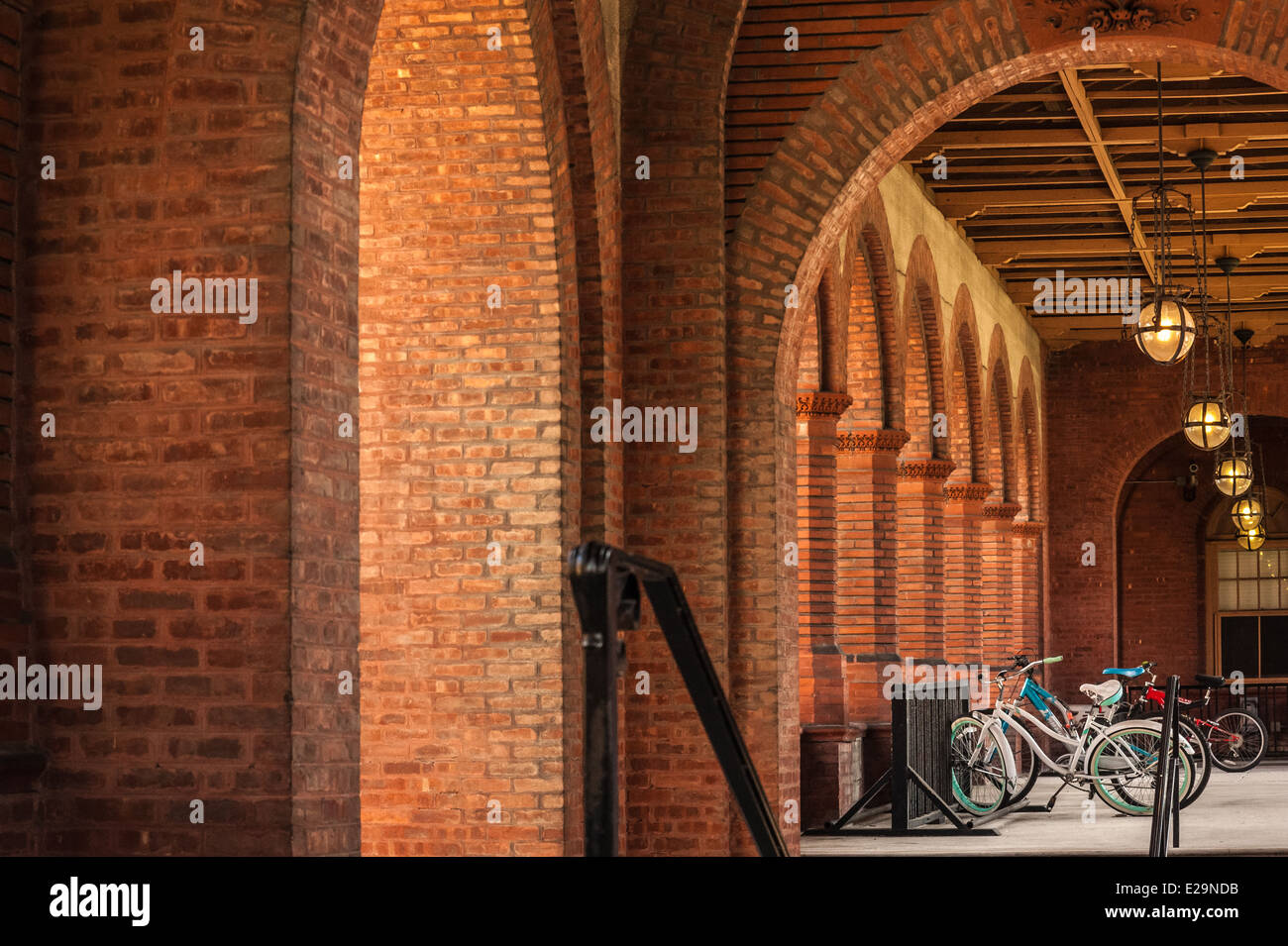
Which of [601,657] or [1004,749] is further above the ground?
[601,657]

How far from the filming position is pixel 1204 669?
30609 mm

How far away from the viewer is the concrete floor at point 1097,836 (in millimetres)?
11242

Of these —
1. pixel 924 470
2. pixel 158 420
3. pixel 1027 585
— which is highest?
pixel 924 470

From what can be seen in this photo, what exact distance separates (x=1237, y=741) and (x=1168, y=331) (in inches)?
366

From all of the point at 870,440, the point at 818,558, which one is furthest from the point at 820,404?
the point at 870,440

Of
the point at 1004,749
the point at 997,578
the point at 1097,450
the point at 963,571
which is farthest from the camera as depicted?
the point at 1097,450

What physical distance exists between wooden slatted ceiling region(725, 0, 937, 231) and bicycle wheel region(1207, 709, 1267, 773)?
38.2 feet

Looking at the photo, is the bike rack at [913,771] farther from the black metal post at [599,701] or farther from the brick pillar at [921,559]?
the black metal post at [599,701]

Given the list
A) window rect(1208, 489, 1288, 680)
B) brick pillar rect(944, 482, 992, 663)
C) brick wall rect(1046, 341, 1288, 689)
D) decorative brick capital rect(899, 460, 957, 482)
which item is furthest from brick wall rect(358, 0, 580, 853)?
window rect(1208, 489, 1288, 680)

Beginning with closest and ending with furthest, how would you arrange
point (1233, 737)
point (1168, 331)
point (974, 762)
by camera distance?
point (1168, 331)
point (974, 762)
point (1233, 737)

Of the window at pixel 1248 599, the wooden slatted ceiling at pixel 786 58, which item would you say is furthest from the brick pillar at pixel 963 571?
the window at pixel 1248 599

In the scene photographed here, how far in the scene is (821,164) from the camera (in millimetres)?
10078

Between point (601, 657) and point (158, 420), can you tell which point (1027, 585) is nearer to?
point (158, 420)

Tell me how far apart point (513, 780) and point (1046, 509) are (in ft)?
62.1
